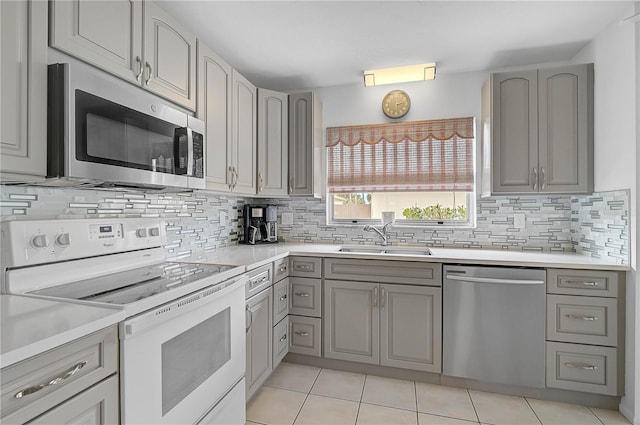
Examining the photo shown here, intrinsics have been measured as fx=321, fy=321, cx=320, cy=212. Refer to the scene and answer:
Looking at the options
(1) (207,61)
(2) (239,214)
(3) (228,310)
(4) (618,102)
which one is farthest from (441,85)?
(3) (228,310)

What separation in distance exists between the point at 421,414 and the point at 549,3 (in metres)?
2.49

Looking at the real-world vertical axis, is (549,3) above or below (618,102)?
above

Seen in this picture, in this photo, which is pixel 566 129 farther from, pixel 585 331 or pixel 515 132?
pixel 585 331

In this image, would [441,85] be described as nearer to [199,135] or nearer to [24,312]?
[199,135]

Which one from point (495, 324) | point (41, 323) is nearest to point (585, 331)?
point (495, 324)

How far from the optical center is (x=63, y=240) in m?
1.34

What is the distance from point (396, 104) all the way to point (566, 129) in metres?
1.28

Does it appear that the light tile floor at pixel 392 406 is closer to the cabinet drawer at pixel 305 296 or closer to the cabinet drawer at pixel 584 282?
the cabinet drawer at pixel 305 296

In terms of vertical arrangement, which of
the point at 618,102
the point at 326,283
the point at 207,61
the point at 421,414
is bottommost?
the point at 421,414

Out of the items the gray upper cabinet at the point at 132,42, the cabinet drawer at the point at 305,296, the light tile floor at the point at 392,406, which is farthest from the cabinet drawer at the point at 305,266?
the gray upper cabinet at the point at 132,42

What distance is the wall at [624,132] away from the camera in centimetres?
182

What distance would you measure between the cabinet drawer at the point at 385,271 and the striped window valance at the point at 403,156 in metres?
0.87

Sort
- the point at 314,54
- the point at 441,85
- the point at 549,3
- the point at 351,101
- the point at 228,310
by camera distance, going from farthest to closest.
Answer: the point at 351,101 < the point at 441,85 < the point at 314,54 < the point at 549,3 < the point at 228,310

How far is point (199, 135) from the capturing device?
1.82 metres
